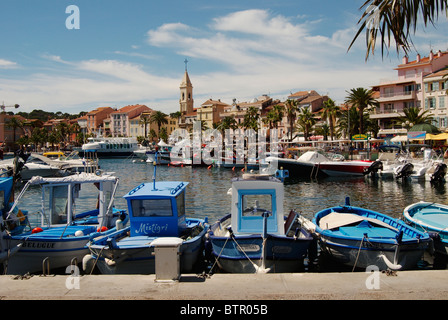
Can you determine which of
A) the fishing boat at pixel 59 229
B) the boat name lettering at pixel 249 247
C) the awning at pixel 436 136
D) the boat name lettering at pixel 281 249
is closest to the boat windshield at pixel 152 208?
the fishing boat at pixel 59 229

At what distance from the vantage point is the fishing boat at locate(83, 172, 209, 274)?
12.0 meters

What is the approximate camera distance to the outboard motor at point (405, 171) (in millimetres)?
44375

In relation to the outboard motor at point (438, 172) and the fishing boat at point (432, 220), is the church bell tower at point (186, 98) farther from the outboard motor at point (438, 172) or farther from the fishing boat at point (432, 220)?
the fishing boat at point (432, 220)

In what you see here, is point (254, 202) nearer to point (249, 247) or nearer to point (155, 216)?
point (249, 247)

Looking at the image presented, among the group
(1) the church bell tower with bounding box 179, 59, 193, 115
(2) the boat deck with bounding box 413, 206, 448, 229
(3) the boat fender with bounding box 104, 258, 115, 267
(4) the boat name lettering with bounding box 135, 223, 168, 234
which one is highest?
(1) the church bell tower with bounding box 179, 59, 193, 115

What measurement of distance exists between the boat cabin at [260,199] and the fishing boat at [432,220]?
18.6 ft

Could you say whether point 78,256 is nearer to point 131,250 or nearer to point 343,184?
point 131,250

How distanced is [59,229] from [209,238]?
20.3 ft

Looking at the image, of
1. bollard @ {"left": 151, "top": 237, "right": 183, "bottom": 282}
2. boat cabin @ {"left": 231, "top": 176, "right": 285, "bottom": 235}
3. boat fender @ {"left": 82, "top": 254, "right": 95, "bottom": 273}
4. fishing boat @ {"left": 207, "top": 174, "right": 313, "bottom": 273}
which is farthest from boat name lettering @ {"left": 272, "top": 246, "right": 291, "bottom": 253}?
boat fender @ {"left": 82, "top": 254, "right": 95, "bottom": 273}

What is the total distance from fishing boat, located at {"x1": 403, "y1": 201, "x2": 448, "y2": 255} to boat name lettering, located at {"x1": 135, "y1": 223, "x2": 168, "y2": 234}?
963cm

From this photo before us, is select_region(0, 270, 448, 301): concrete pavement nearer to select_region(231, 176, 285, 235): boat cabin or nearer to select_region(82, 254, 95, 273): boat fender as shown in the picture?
select_region(82, 254, 95, 273): boat fender

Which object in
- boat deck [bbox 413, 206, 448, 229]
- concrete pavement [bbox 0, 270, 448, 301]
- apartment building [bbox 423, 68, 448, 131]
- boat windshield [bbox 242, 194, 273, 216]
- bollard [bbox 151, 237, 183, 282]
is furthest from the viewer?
apartment building [bbox 423, 68, 448, 131]

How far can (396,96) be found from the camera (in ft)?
244
